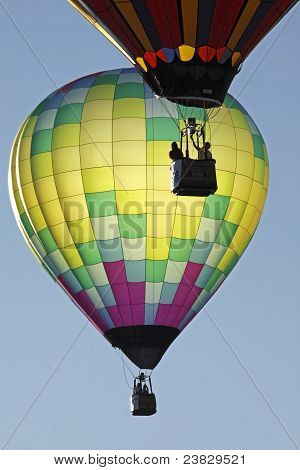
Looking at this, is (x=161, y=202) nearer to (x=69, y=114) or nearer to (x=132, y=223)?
(x=132, y=223)

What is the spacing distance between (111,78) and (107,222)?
2392 millimetres

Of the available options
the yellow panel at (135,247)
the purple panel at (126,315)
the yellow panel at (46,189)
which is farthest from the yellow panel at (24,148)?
the purple panel at (126,315)

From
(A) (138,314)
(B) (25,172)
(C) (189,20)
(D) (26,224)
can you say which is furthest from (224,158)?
(C) (189,20)

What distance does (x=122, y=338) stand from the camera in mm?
29906

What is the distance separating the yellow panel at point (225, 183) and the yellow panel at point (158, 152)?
832mm

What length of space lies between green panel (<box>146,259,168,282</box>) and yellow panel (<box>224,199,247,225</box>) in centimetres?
120

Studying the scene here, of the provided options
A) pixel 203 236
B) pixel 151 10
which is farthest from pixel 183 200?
pixel 151 10

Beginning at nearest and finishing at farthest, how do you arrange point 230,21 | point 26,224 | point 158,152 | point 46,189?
point 230,21, point 158,152, point 46,189, point 26,224

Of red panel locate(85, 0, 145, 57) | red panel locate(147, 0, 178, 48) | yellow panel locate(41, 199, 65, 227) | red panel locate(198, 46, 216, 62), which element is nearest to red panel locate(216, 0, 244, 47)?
red panel locate(198, 46, 216, 62)

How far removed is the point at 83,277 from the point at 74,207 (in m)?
1.07

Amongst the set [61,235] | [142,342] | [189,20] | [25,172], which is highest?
[25,172]

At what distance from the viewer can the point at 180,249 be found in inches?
1174

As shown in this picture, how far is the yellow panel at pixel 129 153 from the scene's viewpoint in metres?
29.7

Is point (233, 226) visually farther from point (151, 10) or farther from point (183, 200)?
point (151, 10)
